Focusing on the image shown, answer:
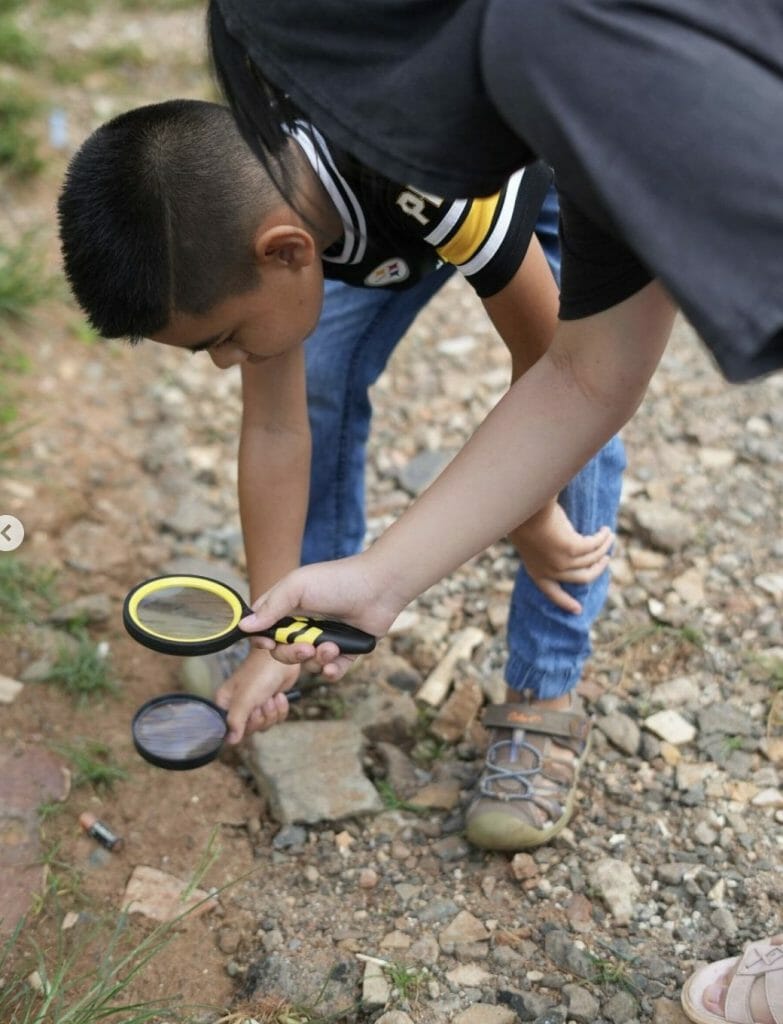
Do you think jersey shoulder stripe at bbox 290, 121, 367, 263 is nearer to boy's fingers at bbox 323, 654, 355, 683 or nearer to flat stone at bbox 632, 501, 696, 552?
boy's fingers at bbox 323, 654, 355, 683

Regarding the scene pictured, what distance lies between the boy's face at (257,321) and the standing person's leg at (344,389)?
0.35 metres

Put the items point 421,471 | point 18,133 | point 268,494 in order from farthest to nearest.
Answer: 1. point 18,133
2. point 421,471
3. point 268,494

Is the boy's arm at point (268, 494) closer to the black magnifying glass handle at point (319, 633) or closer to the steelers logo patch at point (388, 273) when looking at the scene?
the steelers logo patch at point (388, 273)

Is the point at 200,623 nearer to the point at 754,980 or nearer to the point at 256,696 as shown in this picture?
the point at 256,696

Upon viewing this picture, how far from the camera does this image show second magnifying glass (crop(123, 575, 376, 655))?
5.22ft

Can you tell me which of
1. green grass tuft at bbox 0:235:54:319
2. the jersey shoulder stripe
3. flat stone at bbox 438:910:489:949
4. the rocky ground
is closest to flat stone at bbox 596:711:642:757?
the rocky ground

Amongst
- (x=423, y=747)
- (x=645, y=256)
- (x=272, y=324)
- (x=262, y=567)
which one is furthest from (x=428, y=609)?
(x=645, y=256)

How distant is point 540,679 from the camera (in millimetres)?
2133

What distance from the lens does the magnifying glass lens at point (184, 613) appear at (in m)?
1.67

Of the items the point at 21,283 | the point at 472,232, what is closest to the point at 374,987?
the point at 472,232

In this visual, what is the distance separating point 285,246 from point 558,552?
2.19 ft

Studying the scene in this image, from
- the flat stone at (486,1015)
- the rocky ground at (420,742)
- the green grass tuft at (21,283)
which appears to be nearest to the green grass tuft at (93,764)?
the rocky ground at (420,742)

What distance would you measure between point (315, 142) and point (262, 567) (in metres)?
0.72

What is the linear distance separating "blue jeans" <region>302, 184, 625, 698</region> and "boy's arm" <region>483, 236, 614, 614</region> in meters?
0.03
